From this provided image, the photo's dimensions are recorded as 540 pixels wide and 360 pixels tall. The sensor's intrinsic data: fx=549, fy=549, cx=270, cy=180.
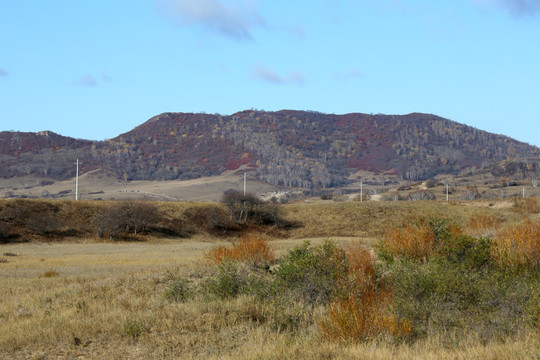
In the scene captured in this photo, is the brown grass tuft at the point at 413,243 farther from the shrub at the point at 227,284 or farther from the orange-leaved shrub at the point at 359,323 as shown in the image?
the orange-leaved shrub at the point at 359,323

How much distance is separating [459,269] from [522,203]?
176 feet

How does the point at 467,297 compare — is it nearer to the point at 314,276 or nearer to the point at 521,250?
the point at 314,276

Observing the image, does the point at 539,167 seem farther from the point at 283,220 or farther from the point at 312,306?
the point at 312,306

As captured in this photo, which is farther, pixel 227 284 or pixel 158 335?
pixel 227 284

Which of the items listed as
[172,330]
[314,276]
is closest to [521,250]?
[314,276]

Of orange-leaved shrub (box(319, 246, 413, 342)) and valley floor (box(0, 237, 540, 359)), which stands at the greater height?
orange-leaved shrub (box(319, 246, 413, 342))

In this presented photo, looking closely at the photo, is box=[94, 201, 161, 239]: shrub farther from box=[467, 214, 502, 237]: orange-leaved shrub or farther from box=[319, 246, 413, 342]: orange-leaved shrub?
box=[319, 246, 413, 342]: orange-leaved shrub

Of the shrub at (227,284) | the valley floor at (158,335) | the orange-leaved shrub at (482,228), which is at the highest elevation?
the orange-leaved shrub at (482,228)

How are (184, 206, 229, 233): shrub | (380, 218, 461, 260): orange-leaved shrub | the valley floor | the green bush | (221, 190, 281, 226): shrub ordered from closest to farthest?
the valley floor, the green bush, (380, 218, 461, 260): orange-leaved shrub, (184, 206, 229, 233): shrub, (221, 190, 281, 226): shrub

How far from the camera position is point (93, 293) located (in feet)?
42.1

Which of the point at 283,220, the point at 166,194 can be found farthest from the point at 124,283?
the point at 166,194

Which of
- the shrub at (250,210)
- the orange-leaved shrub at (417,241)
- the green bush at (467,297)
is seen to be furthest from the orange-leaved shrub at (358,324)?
the shrub at (250,210)

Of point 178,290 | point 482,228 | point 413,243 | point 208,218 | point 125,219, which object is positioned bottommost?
point 208,218

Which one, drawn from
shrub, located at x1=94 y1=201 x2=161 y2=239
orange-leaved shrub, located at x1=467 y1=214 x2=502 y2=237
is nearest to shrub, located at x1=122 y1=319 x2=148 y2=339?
orange-leaved shrub, located at x1=467 y1=214 x2=502 y2=237
